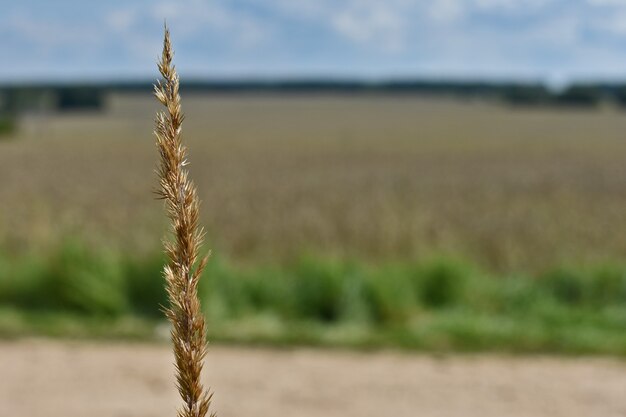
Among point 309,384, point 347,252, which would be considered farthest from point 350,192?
point 309,384

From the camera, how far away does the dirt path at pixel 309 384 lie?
657 centimetres

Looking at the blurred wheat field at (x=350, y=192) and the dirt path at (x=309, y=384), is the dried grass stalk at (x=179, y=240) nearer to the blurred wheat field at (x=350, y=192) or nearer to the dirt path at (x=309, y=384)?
the blurred wheat field at (x=350, y=192)

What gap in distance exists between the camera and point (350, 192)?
23141 mm

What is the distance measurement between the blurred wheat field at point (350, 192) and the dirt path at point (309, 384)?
104 inches

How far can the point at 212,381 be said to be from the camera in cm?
719

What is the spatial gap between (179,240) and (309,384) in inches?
243

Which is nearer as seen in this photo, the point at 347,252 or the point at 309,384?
the point at 309,384

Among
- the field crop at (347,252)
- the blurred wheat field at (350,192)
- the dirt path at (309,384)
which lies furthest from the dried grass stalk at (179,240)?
the dirt path at (309,384)

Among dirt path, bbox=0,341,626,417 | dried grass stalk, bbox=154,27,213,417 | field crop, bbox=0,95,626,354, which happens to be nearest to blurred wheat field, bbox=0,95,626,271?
field crop, bbox=0,95,626,354

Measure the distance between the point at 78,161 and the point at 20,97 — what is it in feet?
178

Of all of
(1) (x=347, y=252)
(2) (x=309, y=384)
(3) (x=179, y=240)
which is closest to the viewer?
(3) (x=179, y=240)

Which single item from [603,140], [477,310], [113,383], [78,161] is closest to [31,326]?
[113,383]

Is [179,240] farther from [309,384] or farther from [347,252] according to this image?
[347,252]

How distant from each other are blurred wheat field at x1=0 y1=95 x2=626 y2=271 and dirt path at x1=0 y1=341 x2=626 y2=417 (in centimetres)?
263
